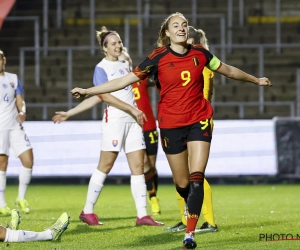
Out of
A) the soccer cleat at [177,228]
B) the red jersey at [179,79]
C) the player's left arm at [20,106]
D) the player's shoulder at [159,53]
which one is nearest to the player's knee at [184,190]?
the red jersey at [179,79]

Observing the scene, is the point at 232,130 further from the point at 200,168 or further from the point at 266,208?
the point at 200,168

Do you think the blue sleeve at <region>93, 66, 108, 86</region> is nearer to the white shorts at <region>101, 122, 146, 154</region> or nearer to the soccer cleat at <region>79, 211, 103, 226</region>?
the white shorts at <region>101, 122, 146, 154</region>

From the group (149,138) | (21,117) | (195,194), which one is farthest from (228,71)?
(21,117)

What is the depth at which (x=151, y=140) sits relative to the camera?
33.3 feet

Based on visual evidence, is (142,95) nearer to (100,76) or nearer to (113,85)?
(100,76)

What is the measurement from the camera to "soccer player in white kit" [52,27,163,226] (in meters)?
8.54

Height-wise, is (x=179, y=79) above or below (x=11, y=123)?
above

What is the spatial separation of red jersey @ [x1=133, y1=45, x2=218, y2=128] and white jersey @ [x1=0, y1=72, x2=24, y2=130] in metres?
3.64

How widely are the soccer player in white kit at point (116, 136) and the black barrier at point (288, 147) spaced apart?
655 cm

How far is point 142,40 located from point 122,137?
1201 cm

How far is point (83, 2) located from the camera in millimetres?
21562

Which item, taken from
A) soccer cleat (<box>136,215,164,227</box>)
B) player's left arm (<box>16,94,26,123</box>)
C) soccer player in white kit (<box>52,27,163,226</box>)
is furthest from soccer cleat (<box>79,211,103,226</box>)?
player's left arm (<box>16,94,26,123</box>)

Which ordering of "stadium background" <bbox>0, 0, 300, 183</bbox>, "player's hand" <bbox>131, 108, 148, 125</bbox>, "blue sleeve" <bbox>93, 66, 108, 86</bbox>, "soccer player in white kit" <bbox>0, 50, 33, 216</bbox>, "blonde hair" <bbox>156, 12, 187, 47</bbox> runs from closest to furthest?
1. "blonde hair" <bbox>156, 12, 187, 47</bbox>
2. "player's hand" <bbox>131, 108, 148, 125</bbox>
3. "blue sleeve" <bbox>93, 66, 108, 86</bbox>
4. "soccer player in white kit" <bbox>0, 50, 33, 216</bbox>
5. "stadium background" <bbox>0, 0, 300, 183</bbox>

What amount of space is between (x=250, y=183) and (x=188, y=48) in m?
8.67
